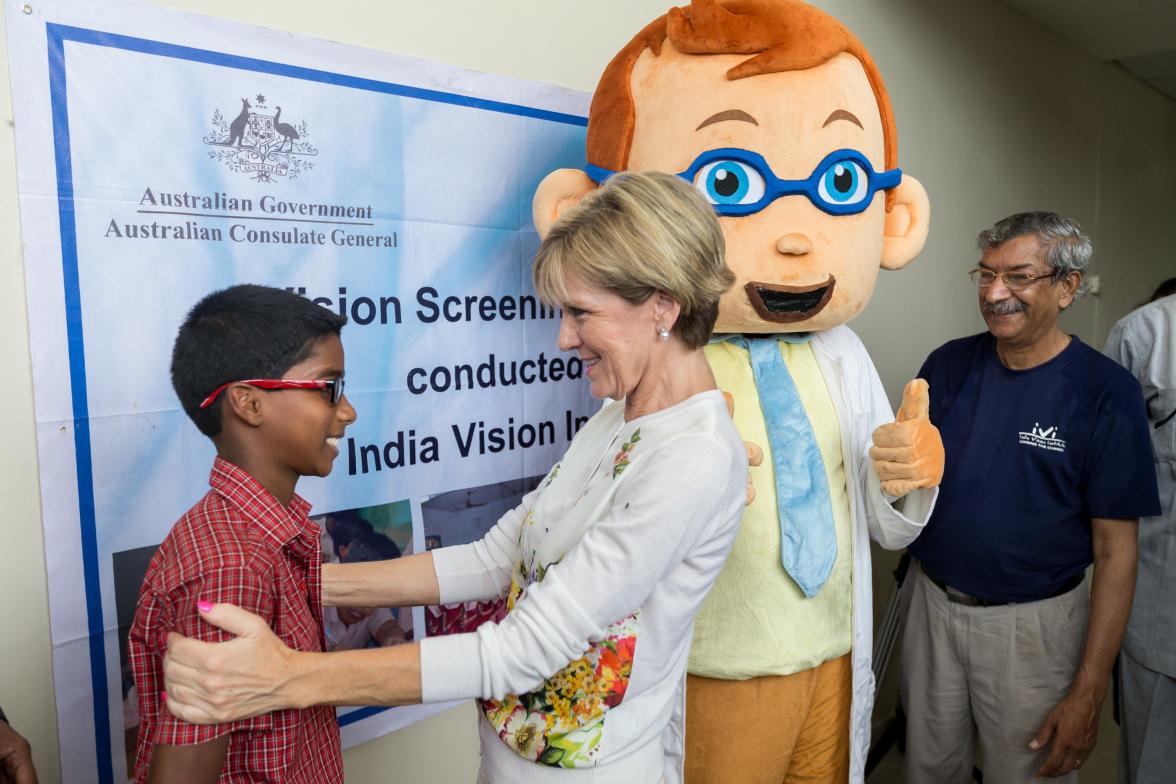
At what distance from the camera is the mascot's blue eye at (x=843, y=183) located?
140 centimetres

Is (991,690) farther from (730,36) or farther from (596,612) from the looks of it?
(730,36)

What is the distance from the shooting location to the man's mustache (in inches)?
67.4

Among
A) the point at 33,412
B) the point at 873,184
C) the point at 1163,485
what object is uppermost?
the point at 873,184

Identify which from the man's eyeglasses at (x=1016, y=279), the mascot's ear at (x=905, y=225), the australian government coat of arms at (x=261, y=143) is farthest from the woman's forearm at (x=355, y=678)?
the man's eyeglasses at (x=1016, y=279)

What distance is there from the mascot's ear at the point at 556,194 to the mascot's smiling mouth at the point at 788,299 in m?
0.34

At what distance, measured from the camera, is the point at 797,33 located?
4.55 feet

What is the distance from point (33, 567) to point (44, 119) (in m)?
0.60

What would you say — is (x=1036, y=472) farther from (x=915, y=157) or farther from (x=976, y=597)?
(x=915, y=157)

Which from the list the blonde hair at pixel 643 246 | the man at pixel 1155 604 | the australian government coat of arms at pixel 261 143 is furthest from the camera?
the man at pixel 1155 604

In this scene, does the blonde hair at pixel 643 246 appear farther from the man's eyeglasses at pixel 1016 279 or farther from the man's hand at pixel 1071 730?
the man's hand at pixel 1071 730

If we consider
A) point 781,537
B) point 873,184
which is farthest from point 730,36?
point 781,537

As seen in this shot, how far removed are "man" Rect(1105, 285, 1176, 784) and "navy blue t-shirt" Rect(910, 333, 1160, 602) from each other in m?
0.35

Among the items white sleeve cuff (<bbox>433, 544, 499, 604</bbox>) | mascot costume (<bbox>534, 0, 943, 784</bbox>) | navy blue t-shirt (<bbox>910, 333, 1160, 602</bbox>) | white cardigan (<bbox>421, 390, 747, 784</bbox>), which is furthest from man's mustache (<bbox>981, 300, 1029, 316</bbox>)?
white sleeve cuff (<bbox>433, 544, 499, 604</bbox>)

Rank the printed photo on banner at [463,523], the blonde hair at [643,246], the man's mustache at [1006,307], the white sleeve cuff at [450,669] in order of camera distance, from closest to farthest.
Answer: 1. the white sleeve cuff at [450,669]
2. the blonde hair at [643,246]
3. the printed photo on banner at [463,523]
4. the man's mustache at [1006,307]
